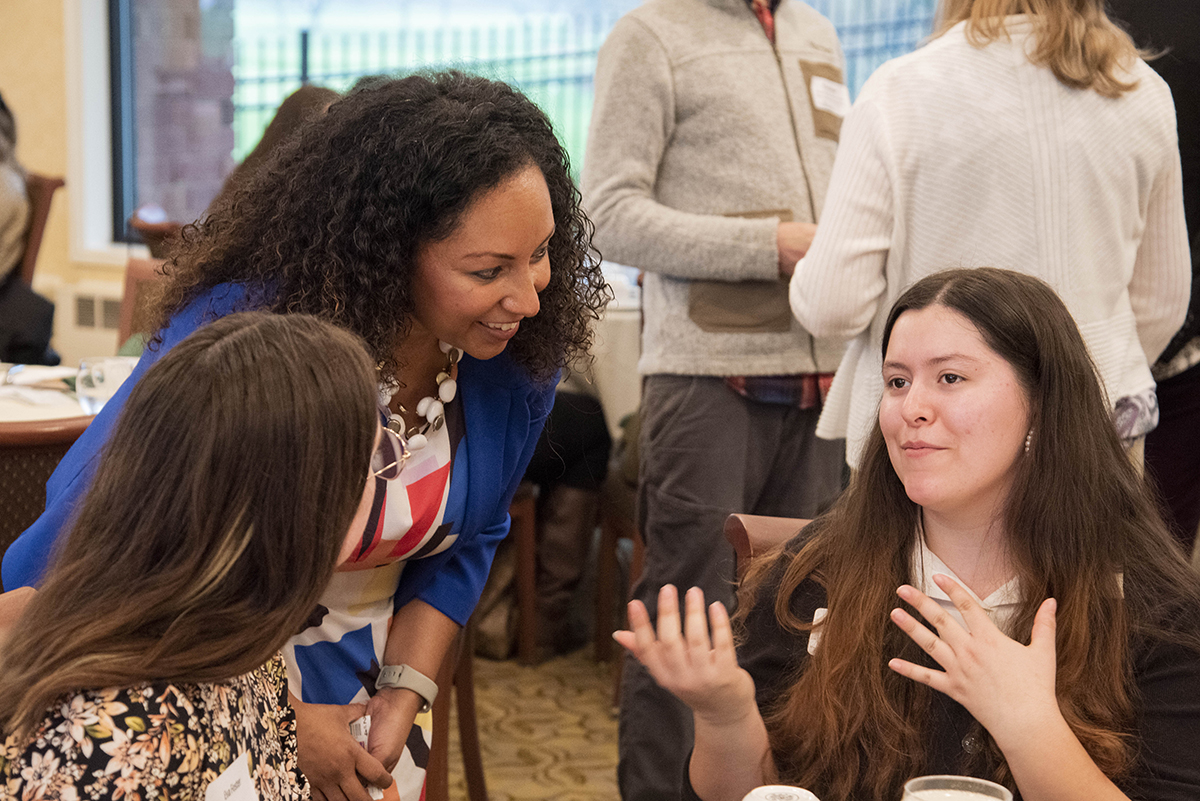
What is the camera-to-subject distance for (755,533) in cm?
143

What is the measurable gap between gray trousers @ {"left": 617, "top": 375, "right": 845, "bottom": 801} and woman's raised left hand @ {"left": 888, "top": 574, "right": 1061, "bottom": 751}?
3.45 feet

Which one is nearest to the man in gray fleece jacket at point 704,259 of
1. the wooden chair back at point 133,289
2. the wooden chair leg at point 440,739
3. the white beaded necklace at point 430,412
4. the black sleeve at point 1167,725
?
the wooden chair leg at point 440,739

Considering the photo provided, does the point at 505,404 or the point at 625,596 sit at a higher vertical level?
the point at 505,404

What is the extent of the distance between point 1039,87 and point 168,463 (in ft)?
4.14

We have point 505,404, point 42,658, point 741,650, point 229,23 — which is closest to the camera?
point 42,658

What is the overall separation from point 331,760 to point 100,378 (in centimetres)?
128

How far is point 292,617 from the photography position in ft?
3.16

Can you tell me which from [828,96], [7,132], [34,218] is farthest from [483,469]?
[7,132]

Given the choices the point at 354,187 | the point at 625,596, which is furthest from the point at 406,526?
the point at 625,596

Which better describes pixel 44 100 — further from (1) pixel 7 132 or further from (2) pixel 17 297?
(2) pixel 17 297

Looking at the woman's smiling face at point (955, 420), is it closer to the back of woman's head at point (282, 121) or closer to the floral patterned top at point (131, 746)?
the floral patterned top at point (131, 746)

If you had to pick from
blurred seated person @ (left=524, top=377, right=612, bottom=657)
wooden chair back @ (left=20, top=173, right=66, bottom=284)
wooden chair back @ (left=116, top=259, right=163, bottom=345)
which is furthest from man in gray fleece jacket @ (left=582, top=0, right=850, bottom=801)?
wooden chair back @ (left=20, top=173, right=66, bottom=284)

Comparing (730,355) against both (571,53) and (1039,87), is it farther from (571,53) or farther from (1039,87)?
(571,53)

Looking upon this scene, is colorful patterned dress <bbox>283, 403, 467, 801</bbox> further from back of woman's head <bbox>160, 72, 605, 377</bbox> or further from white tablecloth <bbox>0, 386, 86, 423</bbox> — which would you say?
white tablecloth <bbox>0, 386, 86, 423</bbox>
